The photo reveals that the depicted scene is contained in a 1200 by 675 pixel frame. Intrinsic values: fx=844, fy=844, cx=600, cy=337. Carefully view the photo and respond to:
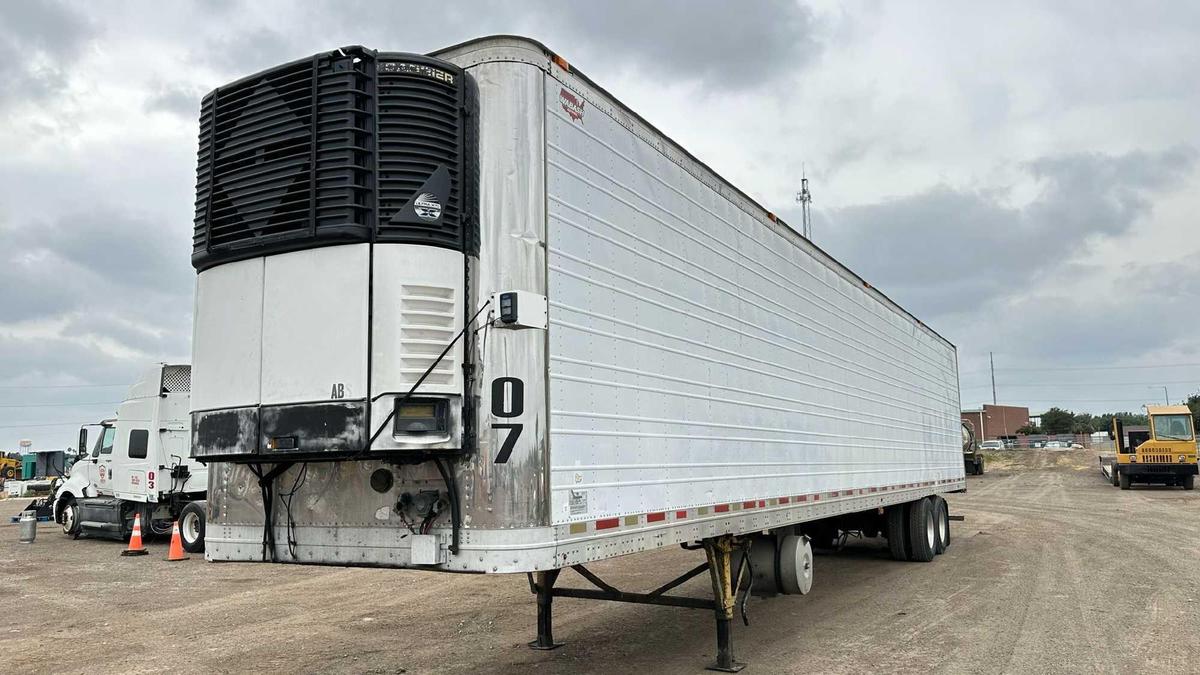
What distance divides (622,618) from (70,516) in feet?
52.8

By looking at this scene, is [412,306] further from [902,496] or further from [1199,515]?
[1199,515]

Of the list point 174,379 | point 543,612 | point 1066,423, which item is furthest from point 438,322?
point 1066,423

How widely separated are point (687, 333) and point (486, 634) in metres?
3.99

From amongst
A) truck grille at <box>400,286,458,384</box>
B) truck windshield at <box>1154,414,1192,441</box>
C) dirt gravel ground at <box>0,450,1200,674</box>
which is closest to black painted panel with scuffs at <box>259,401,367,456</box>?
truck grille at <box>400,286,458,384</box>

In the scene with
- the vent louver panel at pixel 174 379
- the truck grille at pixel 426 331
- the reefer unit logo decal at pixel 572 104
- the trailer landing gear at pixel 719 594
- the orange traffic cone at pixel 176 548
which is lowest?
the orange traffic cone at pixel 176 548

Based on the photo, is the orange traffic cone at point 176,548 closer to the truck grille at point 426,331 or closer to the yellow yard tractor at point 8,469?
the truck grille at point 426,331

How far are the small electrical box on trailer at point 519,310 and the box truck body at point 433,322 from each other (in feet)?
0.04

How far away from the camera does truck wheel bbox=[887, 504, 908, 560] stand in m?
12.7

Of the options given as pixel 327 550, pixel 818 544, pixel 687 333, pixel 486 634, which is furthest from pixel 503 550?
pixel 818 544

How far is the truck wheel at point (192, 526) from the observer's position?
52.1 feet

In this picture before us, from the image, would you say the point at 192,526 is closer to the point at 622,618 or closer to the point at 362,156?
the point at 622,618

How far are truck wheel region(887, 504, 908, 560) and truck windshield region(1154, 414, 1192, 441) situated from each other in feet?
75.7

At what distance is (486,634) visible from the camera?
8.27 metres

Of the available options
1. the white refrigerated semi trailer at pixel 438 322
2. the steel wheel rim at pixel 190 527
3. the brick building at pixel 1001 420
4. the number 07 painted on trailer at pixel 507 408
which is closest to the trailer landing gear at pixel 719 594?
the white refrigerated semi trailer at pixel 438 322
